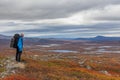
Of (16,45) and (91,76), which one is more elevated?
(16,45)

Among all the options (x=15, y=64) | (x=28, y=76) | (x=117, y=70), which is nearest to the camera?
(x=28, y=76)

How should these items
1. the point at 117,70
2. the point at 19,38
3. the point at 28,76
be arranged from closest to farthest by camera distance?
1. the point at 28,76
2. the point at 19,38
3. the point at 117,70

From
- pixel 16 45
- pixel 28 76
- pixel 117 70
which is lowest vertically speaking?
pixel 117 70

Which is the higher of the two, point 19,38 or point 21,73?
point 19,38

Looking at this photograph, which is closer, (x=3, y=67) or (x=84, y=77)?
(x=84, y=77)

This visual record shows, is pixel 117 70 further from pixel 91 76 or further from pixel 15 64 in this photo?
pixel 15 64

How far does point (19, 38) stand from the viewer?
30203 mm

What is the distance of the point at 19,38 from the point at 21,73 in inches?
169

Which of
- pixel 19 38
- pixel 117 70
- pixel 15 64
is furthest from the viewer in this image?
pixel 117 70

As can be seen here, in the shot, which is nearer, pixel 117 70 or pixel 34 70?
pixel 34 70

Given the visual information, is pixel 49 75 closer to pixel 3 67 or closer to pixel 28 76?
pixel 28 76

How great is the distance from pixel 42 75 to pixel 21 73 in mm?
2571

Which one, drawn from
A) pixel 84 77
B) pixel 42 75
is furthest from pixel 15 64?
pixel 84 77

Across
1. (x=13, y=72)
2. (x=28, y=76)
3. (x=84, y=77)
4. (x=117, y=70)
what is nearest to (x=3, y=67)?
(x=13, y=72)
